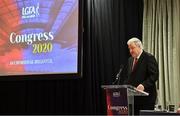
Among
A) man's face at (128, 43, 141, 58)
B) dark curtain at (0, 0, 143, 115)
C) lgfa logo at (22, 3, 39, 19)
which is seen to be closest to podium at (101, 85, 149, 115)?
man's face at (128, 43, 141, 58)

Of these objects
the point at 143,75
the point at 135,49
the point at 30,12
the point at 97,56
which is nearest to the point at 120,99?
the point at 143,75

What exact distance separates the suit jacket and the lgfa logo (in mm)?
2157

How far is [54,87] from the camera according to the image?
229 inches

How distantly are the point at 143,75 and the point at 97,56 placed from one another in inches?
54.4

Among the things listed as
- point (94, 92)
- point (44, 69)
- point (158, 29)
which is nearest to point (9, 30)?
point (44, 69)

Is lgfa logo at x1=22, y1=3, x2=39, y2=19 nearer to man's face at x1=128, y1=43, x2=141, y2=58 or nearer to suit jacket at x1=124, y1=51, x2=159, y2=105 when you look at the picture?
man's face at x1=128, y1=43, x2=141, y2=58

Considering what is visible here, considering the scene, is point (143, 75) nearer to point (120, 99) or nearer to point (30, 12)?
point (120, 99)

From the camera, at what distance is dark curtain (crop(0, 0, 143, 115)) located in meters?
5.40

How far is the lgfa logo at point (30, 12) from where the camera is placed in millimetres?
5805

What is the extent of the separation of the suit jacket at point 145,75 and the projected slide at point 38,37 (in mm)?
1280

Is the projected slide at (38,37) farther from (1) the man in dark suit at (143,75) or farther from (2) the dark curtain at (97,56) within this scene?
(1) the man in dark suit at (143,75)

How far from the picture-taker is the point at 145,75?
426cm

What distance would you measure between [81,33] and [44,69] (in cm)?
78

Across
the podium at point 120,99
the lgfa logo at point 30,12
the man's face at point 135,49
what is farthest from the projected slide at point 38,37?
the podium at point 120,99
